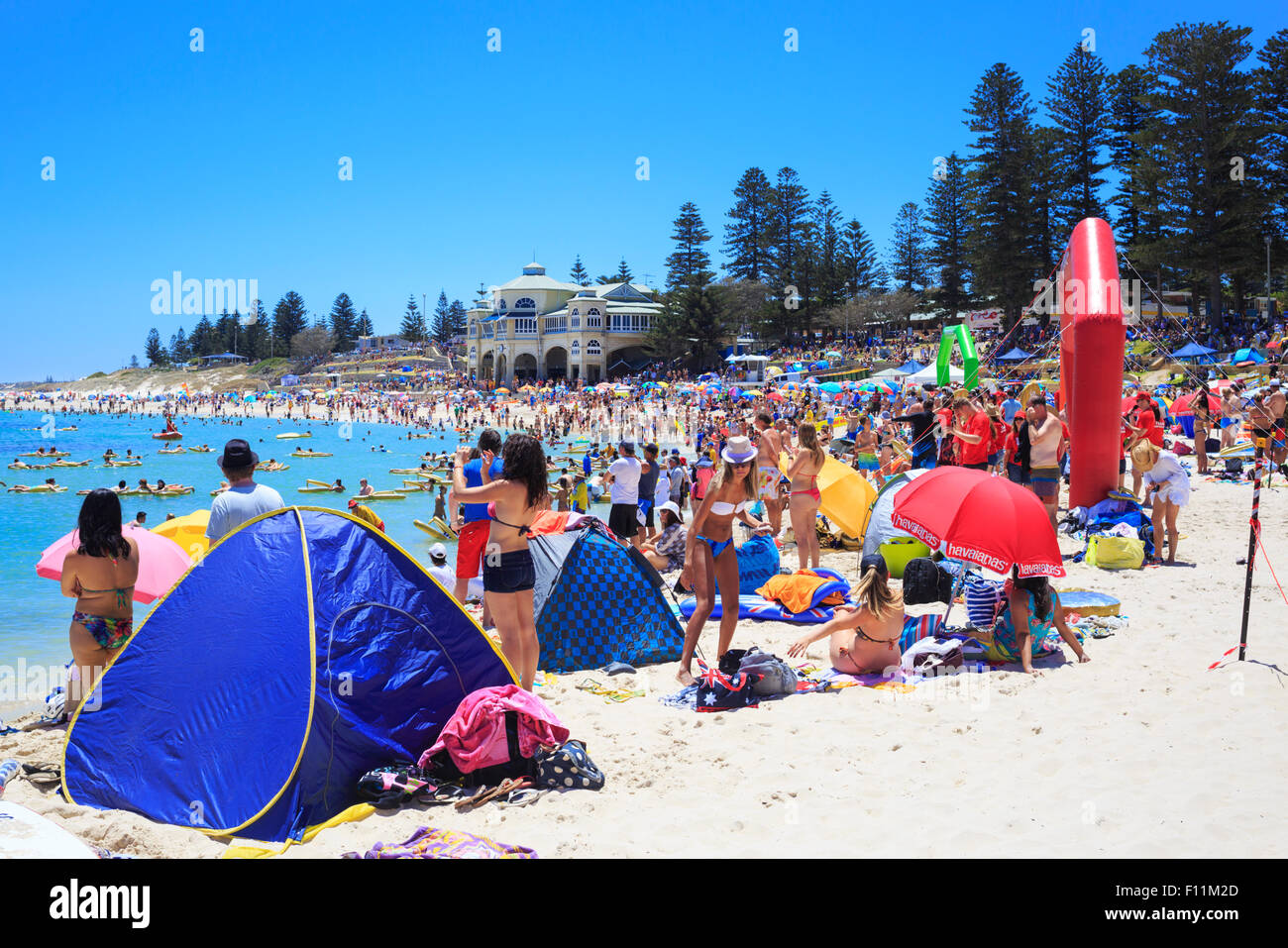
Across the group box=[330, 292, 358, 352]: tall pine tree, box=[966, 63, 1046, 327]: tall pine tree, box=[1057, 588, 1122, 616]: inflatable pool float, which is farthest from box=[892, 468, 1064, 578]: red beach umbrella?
box=[330, 292, 358, 352]: tall pine tree

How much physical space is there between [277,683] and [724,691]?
93.3 inches

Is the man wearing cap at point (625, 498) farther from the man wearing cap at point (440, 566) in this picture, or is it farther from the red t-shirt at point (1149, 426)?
the red t-shirt at point (1149, 426)

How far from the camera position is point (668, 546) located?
9.12m

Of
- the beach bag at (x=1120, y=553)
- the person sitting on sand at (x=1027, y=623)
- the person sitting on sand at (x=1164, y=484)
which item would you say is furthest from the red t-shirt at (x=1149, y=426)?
the person sitting on sand at (x=1027, y=623)

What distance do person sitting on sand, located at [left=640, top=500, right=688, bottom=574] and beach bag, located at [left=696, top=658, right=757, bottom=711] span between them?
12.7ft

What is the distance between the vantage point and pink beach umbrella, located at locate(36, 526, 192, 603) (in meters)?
4.93

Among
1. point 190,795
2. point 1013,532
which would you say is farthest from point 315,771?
point 1013,532

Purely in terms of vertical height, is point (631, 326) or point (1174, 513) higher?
point (631, 326)

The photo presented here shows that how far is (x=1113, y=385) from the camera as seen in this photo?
913 cm

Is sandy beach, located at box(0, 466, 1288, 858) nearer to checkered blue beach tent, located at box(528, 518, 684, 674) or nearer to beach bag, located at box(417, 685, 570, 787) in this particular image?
beach bag, located at box(417, 685, 570, 787)

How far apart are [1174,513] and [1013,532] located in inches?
160

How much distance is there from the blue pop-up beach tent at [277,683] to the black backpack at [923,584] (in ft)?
12.9

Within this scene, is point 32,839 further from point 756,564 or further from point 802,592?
point 756,564

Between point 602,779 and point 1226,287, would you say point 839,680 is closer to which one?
point 602,779
